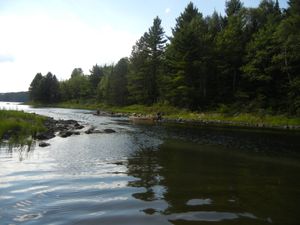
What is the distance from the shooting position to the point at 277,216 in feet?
29.2

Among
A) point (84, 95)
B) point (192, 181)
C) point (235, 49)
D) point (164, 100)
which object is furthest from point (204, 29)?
point (84, 95)

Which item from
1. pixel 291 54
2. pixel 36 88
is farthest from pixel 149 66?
pixel 36 88

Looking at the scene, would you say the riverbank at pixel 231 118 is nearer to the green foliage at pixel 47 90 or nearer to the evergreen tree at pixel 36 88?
the green foliage at pixel 47 90

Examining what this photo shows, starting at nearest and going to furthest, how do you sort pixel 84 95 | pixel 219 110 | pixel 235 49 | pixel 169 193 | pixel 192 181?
1. pixel 169 193
2. pixel 192 181
3. pixel 219 110
4. pixel 235 49
5. pixel 84 95

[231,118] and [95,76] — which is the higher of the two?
[95,76]

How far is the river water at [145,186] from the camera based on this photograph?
8742 mm

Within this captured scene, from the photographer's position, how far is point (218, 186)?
40.1 ft

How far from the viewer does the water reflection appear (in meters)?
9.06

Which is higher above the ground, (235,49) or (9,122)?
(235,49)

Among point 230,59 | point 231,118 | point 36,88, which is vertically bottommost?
point 231,118

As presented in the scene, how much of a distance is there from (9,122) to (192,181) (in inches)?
656

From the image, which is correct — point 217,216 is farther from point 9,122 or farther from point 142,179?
point 9,122

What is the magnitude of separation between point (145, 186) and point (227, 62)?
5064 cm

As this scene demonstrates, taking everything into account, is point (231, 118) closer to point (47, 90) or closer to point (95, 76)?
point (95, 76)
